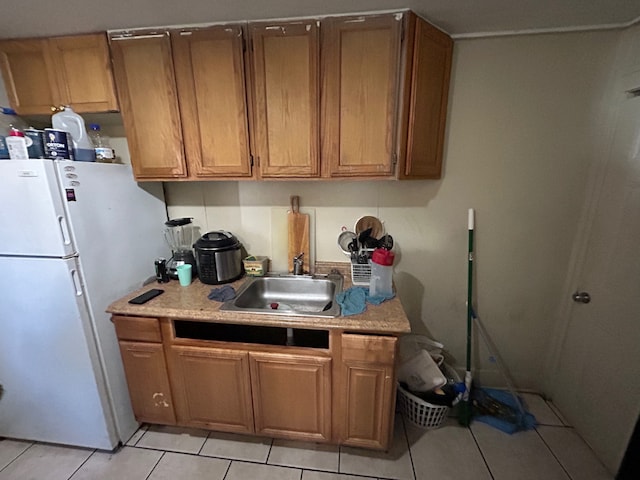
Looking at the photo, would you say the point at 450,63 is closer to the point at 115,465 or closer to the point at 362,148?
the point at 362,148

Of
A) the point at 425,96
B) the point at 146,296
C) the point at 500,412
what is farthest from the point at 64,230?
the point at 500,412

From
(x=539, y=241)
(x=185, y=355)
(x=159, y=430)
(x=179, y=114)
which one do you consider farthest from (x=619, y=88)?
(x=159, y=430)

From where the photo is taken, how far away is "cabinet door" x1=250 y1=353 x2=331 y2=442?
1294mm

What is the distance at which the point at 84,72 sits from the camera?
1.41 m

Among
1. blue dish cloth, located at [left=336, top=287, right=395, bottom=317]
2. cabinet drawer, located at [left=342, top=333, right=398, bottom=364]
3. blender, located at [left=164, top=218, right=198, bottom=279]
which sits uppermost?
blender, located at [left=164, top=218, right=198, bottom=279]

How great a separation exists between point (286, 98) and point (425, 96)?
0.71 metres

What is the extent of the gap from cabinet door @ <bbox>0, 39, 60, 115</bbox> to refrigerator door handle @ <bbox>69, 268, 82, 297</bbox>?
0.96 meters

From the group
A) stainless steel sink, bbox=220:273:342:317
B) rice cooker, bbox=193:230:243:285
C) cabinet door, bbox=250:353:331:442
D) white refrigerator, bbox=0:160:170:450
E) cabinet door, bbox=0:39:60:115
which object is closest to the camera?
white refrigerator, bbox=0:160:170:450

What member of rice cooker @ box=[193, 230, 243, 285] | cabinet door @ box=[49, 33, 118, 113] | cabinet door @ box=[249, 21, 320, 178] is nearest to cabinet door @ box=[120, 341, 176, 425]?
rice cooker @ box=[193, 230, 243, 285]

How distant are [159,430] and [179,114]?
6.09ft

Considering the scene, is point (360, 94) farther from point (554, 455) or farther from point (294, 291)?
point (554, 455)

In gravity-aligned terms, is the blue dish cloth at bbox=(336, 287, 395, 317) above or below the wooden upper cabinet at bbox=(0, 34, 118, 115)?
below

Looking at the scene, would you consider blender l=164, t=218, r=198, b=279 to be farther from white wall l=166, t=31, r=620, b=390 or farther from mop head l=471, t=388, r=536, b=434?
mop head l=471, t=388, r=536, b=434

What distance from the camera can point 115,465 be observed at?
139 centimetres
